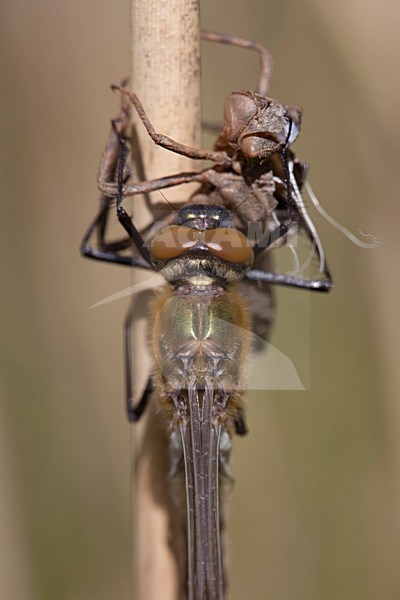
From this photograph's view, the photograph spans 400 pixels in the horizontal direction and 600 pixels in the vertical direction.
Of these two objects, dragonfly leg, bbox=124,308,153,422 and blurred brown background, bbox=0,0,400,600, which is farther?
blurred brown background, bbox=0,0,400,600

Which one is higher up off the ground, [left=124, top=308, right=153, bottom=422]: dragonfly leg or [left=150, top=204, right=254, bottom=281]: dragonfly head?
[left=150, top=204, right=254, bottom=281]: dragonfly head

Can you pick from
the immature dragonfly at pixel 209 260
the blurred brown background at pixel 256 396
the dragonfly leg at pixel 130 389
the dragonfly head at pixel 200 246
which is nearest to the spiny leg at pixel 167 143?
the immature dragonfly at pixel 209 260

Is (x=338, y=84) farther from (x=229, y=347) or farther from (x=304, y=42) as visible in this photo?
(x=229, y=347)

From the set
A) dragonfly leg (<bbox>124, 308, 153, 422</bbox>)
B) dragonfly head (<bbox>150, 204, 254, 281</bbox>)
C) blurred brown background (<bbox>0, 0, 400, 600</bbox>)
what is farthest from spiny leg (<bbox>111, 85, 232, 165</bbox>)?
blurred brown background (<bbox>0, 0, 400, 600</bbox>)

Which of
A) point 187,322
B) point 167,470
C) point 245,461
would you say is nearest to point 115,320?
point 245,461

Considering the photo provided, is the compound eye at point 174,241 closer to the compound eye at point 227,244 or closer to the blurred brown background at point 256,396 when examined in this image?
the compound eye at point 227,244

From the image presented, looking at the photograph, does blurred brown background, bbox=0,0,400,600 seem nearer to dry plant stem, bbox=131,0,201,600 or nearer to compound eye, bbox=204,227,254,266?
compound eye, bbox=204,227,254,266

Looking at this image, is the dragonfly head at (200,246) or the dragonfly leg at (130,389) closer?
the dragonfly head at (200,246)

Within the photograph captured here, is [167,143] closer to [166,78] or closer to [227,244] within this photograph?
[166,78]

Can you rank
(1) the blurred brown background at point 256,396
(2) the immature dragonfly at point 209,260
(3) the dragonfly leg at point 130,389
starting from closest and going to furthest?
1. (2) the immature dragonfly at point 209,260
2. (3) the dragonfly leg at point 130,389
3. (1) the blurred brown background at point 256,396
